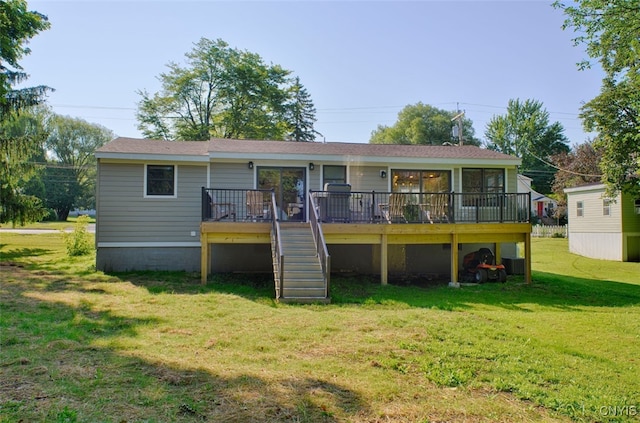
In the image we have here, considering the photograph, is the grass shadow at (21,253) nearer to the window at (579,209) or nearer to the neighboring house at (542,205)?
the window at (579,209)

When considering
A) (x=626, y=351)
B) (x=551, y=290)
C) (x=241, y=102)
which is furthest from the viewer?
(x=241, y=102)

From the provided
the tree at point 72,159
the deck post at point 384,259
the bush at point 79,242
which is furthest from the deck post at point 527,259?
the tree at point 72,159

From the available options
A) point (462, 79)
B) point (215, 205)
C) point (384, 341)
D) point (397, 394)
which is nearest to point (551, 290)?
point (384, 341)

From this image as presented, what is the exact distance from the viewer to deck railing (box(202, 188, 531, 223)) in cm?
1041

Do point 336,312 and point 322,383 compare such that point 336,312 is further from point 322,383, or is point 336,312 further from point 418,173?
point 418,173

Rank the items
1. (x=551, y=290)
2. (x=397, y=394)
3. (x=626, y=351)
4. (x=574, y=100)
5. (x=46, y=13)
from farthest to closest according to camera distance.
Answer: (x=574, y=100)
(x=46, y=13)
(x=551, y=290)
(x=626, y=351)
(x=397, y=394)

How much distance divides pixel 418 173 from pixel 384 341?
8.69m

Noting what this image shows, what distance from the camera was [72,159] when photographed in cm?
4925

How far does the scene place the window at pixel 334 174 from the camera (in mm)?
12320

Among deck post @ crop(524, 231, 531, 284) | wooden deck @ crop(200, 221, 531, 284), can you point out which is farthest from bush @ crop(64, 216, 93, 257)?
deck post @ crop(524, 231, 531, 284)

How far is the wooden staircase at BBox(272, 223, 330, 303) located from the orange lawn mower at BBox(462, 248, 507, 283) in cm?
492

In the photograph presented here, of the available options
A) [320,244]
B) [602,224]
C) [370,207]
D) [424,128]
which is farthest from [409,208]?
[424,128]

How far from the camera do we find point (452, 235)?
34.6 feet

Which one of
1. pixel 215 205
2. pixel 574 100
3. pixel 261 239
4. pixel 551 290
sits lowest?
pixel 551 290
